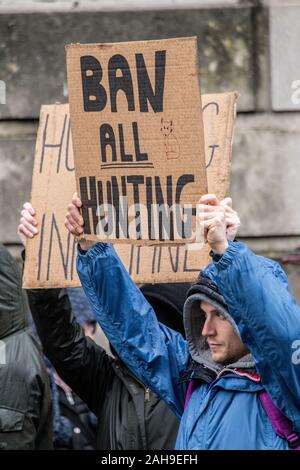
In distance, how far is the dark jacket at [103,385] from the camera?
4125 mm

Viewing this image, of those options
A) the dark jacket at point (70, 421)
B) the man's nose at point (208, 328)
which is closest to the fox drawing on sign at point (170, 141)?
the man's nose at point (208, 328)

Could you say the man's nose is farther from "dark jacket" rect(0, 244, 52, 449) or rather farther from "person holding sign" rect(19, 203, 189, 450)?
"dark jacket" rect(0, 244, 52, 449)

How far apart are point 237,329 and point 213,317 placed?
0.20 metres

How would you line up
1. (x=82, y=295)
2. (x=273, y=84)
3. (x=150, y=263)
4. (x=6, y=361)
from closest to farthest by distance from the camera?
(x=150, y=263) → (x=6, y=361) → (x=82, y=295) → (x=273, y=84)

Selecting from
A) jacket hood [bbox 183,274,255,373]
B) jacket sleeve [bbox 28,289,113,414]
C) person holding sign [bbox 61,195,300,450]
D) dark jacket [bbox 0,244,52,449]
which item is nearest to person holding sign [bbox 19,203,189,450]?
jacket sleeve [bbox 28,289,113,414]

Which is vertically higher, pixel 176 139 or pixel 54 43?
pixel 54 43

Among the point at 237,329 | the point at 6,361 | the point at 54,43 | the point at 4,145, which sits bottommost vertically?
the point at 6,361

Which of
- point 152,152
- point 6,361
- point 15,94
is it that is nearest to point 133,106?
point 152,152

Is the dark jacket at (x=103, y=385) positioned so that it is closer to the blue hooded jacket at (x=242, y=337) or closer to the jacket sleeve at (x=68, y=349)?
the jacket sleeve at (x=68, y=349)

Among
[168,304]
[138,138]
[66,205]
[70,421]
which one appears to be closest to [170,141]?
[138,138]

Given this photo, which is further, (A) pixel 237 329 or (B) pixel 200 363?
(B) pixel 200 363

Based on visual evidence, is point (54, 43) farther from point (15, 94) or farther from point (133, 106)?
point (133, 106)

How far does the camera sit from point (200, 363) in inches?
139

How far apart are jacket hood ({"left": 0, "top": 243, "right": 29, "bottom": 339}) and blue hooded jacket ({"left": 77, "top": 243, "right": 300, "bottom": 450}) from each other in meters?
1.07
